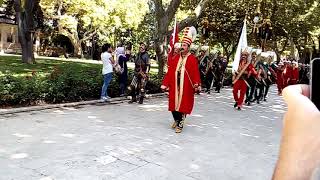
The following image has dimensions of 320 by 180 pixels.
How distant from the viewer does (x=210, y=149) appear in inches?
280

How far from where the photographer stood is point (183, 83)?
852 cm

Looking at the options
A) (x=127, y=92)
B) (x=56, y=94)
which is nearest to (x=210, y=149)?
(x=56, y=94)

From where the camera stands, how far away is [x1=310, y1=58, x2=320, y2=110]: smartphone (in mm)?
1004

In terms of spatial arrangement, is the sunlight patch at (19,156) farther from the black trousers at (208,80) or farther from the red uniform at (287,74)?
the red uniform at (287,74)

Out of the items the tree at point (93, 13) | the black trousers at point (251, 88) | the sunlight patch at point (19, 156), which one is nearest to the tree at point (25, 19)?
the tree at point (93, 13)

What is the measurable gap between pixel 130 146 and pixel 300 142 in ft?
20.2

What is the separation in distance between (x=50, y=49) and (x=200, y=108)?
106 feet

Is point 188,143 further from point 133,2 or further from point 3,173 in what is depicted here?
point 133,2

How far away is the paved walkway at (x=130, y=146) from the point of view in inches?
219

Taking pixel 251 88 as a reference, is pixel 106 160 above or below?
below

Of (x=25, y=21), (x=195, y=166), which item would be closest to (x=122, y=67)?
(x=195, y=166)

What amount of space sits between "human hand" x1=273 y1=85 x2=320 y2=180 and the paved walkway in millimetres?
4523

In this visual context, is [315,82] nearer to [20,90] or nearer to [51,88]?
[20,90]

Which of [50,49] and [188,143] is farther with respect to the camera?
[50,49]
